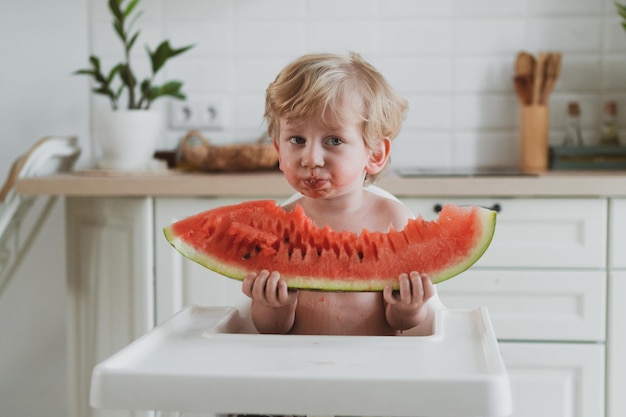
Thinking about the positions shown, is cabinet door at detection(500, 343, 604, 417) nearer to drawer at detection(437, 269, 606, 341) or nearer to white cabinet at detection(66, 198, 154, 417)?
drawer at detection(437, 269, 606, 341)

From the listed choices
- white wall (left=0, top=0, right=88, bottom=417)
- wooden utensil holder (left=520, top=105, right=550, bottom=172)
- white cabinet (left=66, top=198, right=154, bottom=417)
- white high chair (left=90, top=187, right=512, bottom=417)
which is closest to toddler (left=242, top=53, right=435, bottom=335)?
white high chair (left=90, top=187, right=512, bottom=417)

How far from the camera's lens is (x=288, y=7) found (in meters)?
2.70

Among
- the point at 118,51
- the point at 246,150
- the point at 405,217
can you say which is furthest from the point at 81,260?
the point at 405,217

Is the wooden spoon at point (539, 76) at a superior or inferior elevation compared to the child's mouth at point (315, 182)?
superior

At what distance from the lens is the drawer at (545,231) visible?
2.06 meters

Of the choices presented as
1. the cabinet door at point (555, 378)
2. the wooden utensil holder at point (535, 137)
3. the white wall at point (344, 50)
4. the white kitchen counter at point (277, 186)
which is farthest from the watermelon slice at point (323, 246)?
the white wall at point (344, 50)

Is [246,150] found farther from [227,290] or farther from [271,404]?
[271,404]

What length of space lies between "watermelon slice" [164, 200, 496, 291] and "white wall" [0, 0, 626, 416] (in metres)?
1.68

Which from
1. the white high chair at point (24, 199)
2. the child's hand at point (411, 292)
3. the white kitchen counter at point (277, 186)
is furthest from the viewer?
the white high chair at point (24, 199)

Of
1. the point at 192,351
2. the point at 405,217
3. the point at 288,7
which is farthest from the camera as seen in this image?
the point at 288,7

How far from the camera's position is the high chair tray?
0.79 meters

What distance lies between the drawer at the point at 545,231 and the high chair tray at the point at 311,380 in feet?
3.85

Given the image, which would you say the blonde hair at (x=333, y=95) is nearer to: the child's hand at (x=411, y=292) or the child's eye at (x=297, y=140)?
the child's eye at (x=297, y=140)

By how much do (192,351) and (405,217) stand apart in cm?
40
